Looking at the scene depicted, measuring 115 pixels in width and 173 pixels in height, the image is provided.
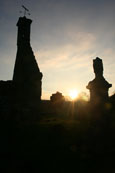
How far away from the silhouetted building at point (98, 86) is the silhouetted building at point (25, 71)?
13.0 m

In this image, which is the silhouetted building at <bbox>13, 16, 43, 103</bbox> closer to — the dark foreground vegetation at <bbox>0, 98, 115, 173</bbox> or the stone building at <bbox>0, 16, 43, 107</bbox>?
the stone building at <bbox>0, 16, 43, 107</bbox>

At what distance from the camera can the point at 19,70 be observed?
2658 centimetres

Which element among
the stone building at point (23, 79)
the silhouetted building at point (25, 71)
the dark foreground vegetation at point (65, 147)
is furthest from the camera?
the silhouetted building at point (25, 71)

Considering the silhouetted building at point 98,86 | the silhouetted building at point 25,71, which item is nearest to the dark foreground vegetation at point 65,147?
the silhouetted building at point 98,86

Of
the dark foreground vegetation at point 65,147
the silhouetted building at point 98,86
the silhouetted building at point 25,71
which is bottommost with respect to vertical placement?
the dark foreground vegetation at point 65,147

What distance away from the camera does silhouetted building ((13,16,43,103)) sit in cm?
2464

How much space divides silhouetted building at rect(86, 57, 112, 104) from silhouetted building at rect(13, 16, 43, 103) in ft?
42.6

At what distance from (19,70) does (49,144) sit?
18.3 m

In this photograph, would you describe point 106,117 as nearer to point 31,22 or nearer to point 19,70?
point 19,70

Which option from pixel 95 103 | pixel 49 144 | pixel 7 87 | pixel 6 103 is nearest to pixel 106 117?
pixel 95 103

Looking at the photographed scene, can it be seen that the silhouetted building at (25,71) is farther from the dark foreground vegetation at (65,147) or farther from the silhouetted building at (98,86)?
the silhouetted building at (98,86)

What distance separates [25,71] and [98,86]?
15.7 meters

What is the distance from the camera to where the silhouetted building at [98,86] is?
520 inches

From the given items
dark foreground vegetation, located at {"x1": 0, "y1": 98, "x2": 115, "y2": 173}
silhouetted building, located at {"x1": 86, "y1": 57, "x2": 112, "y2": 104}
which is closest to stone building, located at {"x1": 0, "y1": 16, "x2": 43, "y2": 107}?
dark foreground vegetation, located at {"x1": 0, "y1": 98, "x2": 115, "y2": 173}
